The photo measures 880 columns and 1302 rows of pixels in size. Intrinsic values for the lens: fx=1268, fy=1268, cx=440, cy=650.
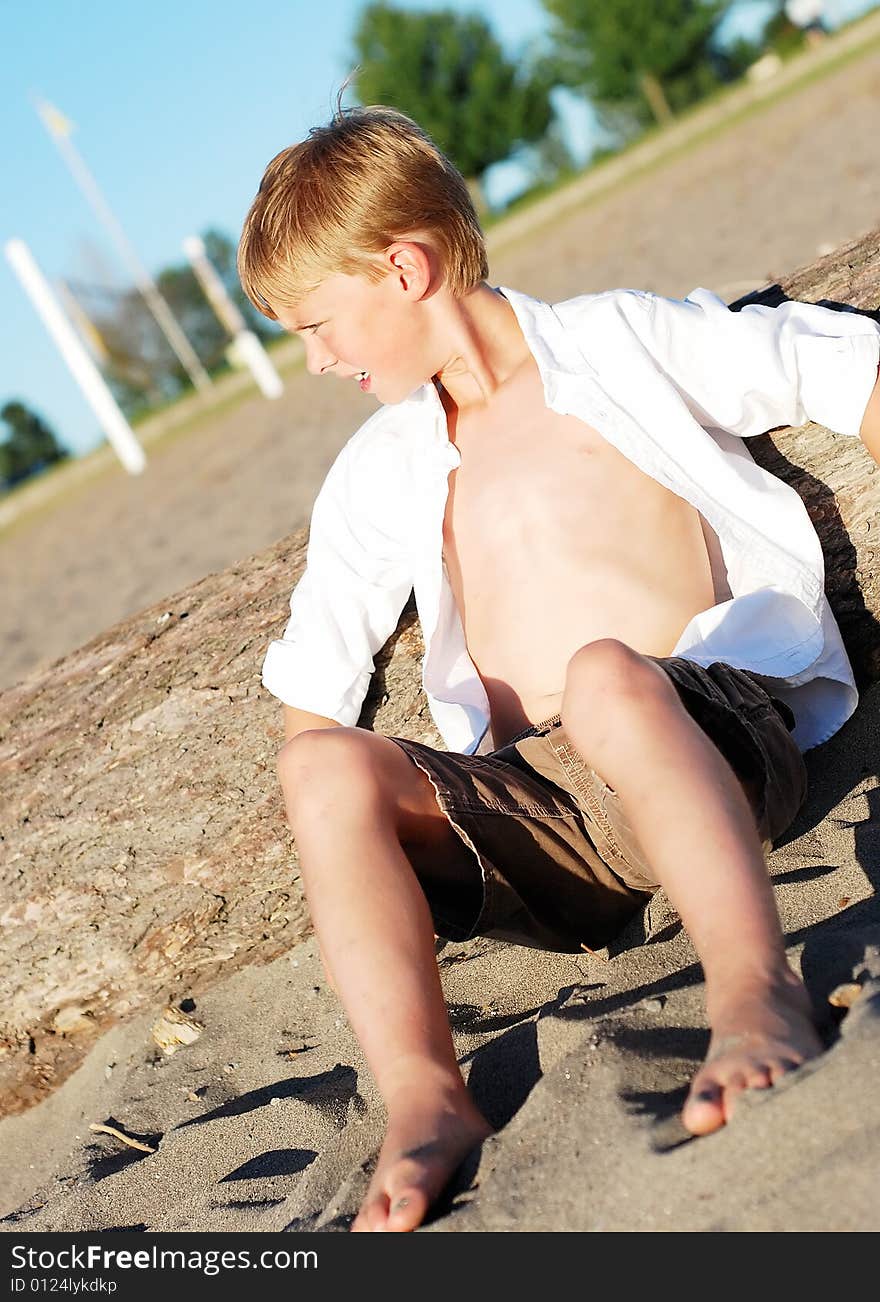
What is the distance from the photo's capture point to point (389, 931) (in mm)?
1827

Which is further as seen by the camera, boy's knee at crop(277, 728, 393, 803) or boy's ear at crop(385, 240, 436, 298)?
boy's ear at crop(385, 240, 436, 298)

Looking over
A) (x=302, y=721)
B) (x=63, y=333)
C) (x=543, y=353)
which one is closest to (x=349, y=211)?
(x=543, y=353)

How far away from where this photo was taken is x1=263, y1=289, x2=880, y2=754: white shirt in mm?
2316

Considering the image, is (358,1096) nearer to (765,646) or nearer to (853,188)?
(765,646)

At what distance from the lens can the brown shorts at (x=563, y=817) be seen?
2037 mm

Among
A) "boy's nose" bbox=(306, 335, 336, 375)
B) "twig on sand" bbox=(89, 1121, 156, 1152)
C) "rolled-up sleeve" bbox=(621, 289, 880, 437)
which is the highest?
"boy's nose" bbox=(306, 335, 336, 375)

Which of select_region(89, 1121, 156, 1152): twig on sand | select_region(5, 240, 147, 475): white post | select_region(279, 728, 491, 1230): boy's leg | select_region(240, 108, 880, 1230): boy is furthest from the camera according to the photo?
select_region(5, 240, 147, 475): white post

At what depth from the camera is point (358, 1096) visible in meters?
2.19

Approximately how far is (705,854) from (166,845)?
4.87 feet

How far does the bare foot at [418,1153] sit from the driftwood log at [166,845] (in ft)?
3.75

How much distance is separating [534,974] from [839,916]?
0.65 metres

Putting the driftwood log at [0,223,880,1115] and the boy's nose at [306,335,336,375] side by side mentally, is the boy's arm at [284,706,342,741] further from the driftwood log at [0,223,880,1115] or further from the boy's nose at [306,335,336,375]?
the boy's nose at [306,335,336,375]

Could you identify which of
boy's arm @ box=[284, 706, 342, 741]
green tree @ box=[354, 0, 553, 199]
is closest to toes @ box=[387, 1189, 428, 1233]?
boy's arm @ box=[284, 706, 342, 741]

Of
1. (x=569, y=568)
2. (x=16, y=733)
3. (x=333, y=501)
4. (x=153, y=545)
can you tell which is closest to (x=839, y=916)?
(x=569, y=568)
